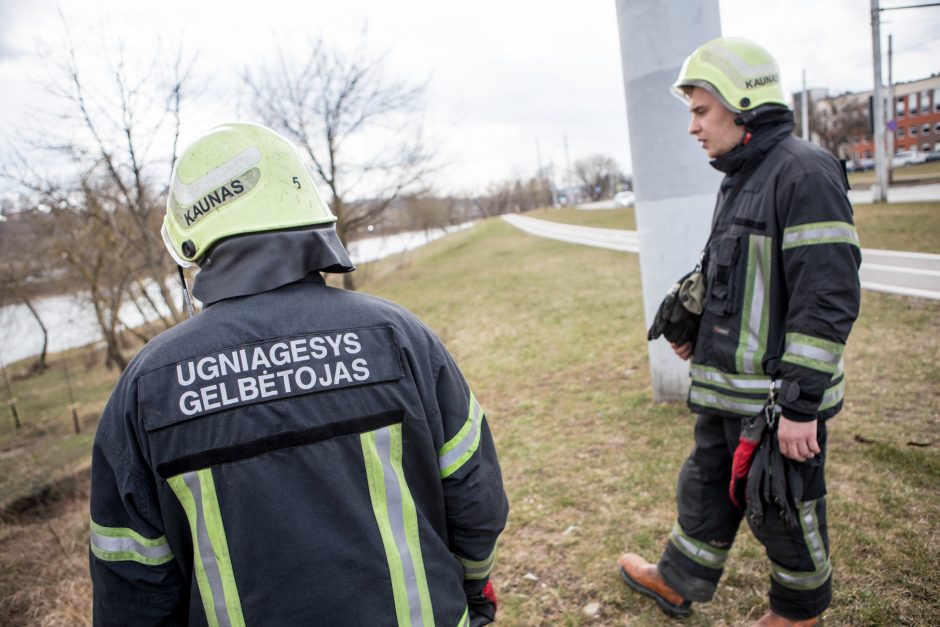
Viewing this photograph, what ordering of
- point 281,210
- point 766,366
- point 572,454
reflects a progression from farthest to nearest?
point 572,454 < point 766,366 < point 281,210

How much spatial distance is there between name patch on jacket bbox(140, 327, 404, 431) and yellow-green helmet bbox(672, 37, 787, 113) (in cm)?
174

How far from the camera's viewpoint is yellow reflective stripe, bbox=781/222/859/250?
6.18 feet

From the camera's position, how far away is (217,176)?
133 cm

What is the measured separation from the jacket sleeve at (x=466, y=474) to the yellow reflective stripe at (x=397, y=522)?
156 millimetres

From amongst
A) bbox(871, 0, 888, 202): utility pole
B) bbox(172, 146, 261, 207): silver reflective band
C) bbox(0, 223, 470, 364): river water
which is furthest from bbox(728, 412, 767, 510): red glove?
bbox(871, 0, 888, 202): utility pole

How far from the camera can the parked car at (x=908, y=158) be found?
4456 centimetres

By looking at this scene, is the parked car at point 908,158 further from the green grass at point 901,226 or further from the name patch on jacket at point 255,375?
the name patch on jacket at point 255,375

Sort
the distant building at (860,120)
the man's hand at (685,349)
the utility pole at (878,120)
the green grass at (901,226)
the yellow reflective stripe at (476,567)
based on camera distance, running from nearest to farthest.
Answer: the yellow reflective stripe at (476,567)
the man's hand at (685,349)
the green grass at (901,226)
the utility pole at (878,120)
the distant building at (860,120)

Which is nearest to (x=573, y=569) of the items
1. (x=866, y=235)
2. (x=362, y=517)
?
(x=362, y=517)

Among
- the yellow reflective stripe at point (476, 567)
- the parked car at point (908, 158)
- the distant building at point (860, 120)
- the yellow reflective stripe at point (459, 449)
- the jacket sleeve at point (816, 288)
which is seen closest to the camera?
the yellow reflective stripe at point (459, 449)

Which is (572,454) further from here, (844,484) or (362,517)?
(362,517)

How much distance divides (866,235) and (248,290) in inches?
538

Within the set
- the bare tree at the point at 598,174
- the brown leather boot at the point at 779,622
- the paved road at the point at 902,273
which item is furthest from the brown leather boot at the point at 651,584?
the bare tree at the point at 598,174

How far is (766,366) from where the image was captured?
2.10 m
